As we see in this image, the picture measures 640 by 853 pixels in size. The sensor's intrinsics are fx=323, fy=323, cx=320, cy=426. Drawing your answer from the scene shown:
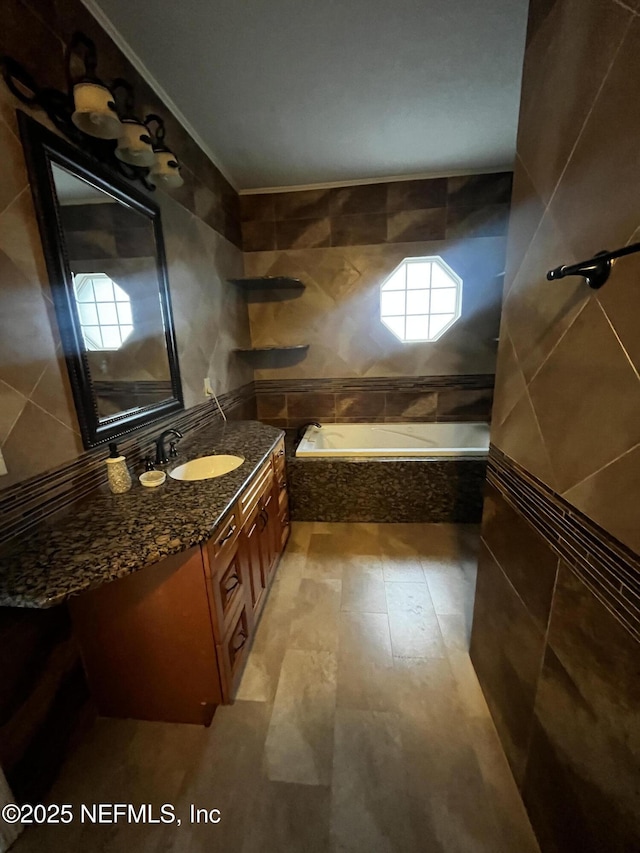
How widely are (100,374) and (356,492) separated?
1849mm

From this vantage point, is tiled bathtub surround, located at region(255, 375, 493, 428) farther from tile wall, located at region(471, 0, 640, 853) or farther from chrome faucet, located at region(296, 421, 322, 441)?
tile wall, located at region(471, 0, 640, 853)

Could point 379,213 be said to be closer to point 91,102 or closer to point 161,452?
point 91,102

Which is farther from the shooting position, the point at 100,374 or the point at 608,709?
the point at 100,374

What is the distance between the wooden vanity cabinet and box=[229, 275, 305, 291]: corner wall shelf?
2.04 meters

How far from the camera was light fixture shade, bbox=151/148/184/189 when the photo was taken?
4.91 ft

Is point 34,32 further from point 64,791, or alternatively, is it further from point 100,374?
point 64,791

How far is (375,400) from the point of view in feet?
10.6

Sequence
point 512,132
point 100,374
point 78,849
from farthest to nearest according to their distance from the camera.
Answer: point 512,132 → point 100,374 → point 78,849

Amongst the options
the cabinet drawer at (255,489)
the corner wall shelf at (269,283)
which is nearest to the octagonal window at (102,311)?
the cabinet drawer at (255,489)

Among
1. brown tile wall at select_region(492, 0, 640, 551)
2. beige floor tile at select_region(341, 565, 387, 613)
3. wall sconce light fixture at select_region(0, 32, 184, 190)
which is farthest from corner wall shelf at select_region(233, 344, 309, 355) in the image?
brown tile wall at select_region(492, 0, 640, 551)

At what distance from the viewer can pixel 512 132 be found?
86.5 inches

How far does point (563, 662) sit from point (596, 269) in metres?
0.95

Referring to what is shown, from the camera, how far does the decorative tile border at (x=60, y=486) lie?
99cm

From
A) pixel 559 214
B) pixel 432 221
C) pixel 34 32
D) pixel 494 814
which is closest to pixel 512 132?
pixel 432 221
